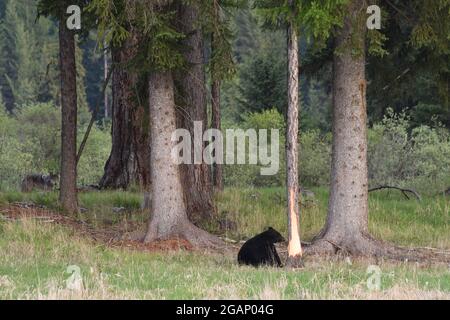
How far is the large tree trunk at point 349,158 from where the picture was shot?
50.1 ft

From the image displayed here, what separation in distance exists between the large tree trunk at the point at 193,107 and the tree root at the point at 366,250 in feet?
12.3

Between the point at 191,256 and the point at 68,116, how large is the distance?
249 inches

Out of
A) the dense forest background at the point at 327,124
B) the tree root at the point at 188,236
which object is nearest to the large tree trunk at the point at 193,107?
the dense forest background at the point at 327,124

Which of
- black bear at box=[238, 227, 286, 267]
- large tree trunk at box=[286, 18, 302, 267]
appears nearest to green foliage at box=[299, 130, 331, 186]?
large tree trunk at box=[286, 18, 302, 267]

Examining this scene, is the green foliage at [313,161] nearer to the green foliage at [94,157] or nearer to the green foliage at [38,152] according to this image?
the green foliage at [38,152]

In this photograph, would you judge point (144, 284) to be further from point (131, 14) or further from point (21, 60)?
point (21, 60)

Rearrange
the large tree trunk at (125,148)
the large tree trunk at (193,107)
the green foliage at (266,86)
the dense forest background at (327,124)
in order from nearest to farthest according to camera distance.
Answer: the large tree trunk at (193,107) → the dense forest background at (327,124) → the large tree trunk at (125,148) → the green foliage at (266,86)

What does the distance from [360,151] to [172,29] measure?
419cm

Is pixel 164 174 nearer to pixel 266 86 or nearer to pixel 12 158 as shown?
pixel 266 86

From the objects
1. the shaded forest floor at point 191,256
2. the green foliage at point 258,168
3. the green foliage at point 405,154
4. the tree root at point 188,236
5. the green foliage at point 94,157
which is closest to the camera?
the shaded forest floor at point 191,256

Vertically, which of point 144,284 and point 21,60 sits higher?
point 21,60

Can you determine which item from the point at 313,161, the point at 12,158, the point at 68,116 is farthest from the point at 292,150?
the point at 12,158

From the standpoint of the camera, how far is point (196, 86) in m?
17.9
